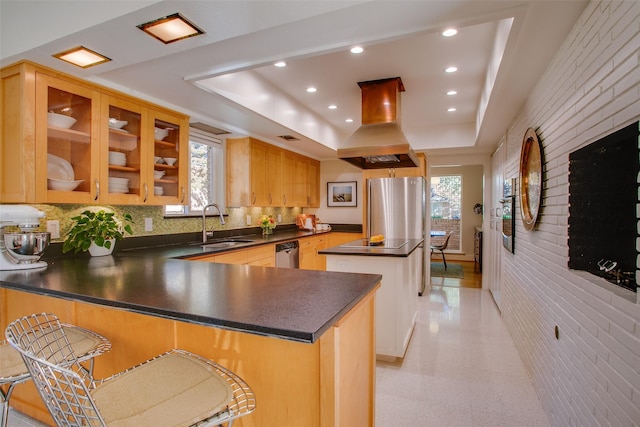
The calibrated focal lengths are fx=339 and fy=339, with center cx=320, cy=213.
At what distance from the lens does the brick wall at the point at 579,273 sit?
1.17 m

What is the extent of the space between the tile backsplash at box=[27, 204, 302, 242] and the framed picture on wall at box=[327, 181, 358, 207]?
1.15 meters

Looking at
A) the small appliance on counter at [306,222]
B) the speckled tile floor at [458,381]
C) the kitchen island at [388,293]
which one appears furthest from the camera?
the small appliance on counter at [306,222]

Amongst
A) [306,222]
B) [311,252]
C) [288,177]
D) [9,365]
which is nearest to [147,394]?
[9,365]

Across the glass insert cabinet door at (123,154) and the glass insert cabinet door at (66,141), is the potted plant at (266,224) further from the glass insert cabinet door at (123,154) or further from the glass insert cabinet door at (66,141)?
the glass insert cabinet door at (66,141)

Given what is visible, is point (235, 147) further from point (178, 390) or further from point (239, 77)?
point (178, 390)

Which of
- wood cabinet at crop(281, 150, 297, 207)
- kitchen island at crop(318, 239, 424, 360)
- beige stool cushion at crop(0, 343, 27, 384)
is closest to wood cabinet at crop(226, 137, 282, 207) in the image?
wood cabinet at crop(281, 150, 297, 207)

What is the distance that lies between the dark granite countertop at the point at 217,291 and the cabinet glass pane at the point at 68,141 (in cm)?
57

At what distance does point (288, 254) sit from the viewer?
4.38 meters

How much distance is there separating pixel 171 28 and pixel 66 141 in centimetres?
122

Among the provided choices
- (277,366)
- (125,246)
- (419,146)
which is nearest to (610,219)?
(277,366)

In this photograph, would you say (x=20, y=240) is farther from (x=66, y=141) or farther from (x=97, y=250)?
(x=66, y=141)

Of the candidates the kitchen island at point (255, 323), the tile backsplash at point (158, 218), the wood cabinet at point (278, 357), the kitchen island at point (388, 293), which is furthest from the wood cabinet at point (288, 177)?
the wood cabinet at point (278, 357)

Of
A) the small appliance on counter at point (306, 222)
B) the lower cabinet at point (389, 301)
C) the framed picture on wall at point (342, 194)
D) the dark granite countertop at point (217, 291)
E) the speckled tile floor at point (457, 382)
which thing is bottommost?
the speckled tile floor at point (457, 382)

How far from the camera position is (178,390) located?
1.09 metres
